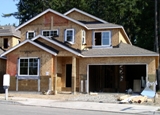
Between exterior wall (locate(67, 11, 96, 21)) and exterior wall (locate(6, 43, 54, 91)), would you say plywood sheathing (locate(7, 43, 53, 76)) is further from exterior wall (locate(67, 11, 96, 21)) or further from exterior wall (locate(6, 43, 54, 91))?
exterior wall (locate(67, 11, 96, 21))

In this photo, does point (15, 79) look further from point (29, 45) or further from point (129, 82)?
point (129, 82)

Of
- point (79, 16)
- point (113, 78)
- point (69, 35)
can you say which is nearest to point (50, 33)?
point (69, 35)

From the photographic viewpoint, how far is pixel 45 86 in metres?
26.1

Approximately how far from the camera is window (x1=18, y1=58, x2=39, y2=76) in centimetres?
2645

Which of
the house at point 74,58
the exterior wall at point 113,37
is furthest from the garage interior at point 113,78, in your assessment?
the exterior wall at point 113,37

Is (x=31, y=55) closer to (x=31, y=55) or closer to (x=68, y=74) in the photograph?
(x=31, y=55)

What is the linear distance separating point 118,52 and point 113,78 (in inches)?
152

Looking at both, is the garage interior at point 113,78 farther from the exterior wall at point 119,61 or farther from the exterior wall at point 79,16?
the exterior wall at point 79,16

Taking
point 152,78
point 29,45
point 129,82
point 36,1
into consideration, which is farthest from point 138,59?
point 36,1

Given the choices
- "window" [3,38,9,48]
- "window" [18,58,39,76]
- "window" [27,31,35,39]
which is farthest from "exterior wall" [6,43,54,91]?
"window" [3,38,9,48]

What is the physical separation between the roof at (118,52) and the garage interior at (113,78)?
213 cm

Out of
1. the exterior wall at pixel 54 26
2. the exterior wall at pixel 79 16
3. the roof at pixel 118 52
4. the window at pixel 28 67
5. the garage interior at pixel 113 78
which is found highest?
the exterior wall at pixel 79 16

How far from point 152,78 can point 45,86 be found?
956 cm

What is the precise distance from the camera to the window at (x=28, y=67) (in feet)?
86.8
